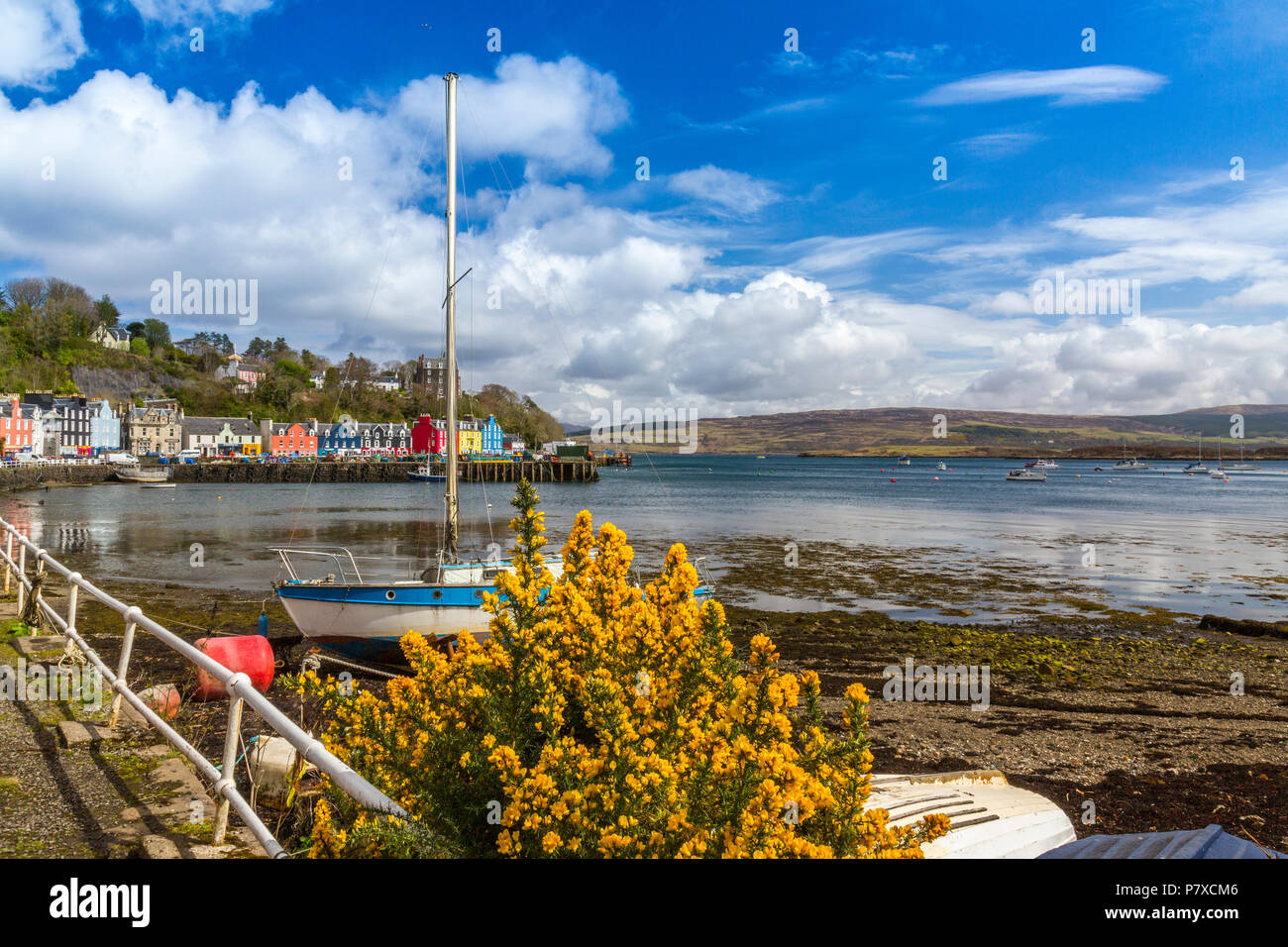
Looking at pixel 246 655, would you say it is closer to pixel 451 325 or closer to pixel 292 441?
pixel 451 325

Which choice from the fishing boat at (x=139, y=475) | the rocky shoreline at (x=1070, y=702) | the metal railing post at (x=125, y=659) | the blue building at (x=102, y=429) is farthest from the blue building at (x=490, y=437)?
the metal railing post at (x=125, y=659)

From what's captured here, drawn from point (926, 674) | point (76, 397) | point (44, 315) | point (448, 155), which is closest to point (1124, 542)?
point (926, 674)

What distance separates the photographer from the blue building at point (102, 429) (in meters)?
132

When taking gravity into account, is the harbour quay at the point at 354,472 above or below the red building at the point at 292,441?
below

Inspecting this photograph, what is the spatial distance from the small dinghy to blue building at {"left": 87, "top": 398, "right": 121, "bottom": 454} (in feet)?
517

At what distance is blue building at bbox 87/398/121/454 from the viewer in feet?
433

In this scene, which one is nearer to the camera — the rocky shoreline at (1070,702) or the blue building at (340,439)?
the rocky shoreline at (1070,702)

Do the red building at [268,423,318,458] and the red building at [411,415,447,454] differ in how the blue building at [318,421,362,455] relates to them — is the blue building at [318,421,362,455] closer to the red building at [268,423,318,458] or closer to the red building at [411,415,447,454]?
the red building at [268,423,318,458]

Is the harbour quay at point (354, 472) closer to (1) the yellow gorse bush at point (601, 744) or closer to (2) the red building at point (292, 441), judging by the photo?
(2) the red building at point (292, 441)

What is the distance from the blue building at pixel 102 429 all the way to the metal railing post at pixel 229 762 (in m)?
158

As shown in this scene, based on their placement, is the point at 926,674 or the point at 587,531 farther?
the point at 926,674

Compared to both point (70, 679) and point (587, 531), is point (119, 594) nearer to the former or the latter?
Result: point (70, 679)
